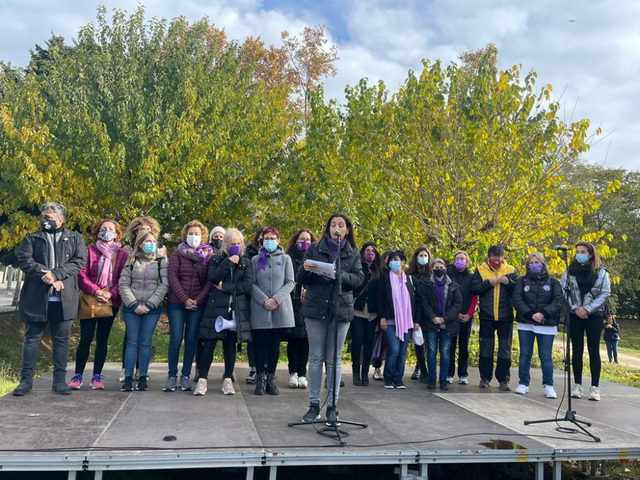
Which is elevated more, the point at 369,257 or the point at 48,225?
the point at 48,225

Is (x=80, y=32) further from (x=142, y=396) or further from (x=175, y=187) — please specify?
(x=142, y=396)

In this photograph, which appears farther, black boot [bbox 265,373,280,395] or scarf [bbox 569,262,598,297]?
scarf [bbox 569,262,598,297]

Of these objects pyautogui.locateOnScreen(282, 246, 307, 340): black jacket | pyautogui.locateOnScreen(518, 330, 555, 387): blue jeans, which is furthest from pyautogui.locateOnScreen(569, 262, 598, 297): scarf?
pyautogui.locateOnScreen(282, 246, 307, 340): black jacket

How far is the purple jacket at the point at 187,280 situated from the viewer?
6355mm

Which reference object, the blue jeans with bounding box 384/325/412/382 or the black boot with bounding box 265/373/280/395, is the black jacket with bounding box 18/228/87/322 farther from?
the blue jeans with bounding box 384/325/412/382

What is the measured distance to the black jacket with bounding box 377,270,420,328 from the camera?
725cm

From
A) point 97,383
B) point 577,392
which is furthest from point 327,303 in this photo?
point 577,392

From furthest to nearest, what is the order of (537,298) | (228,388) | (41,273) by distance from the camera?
(537,298) → (228,388) → (41,273)

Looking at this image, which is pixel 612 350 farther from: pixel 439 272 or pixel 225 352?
pixel 225 352

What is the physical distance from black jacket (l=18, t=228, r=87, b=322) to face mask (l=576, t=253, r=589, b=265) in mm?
6315

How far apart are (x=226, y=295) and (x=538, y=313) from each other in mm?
4091

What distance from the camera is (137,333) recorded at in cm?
631

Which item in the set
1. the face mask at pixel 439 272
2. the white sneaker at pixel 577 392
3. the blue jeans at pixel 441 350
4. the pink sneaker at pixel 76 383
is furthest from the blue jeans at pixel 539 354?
the pink sneaker at pixel 76 383

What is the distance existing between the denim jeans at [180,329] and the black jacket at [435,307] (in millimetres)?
3061
